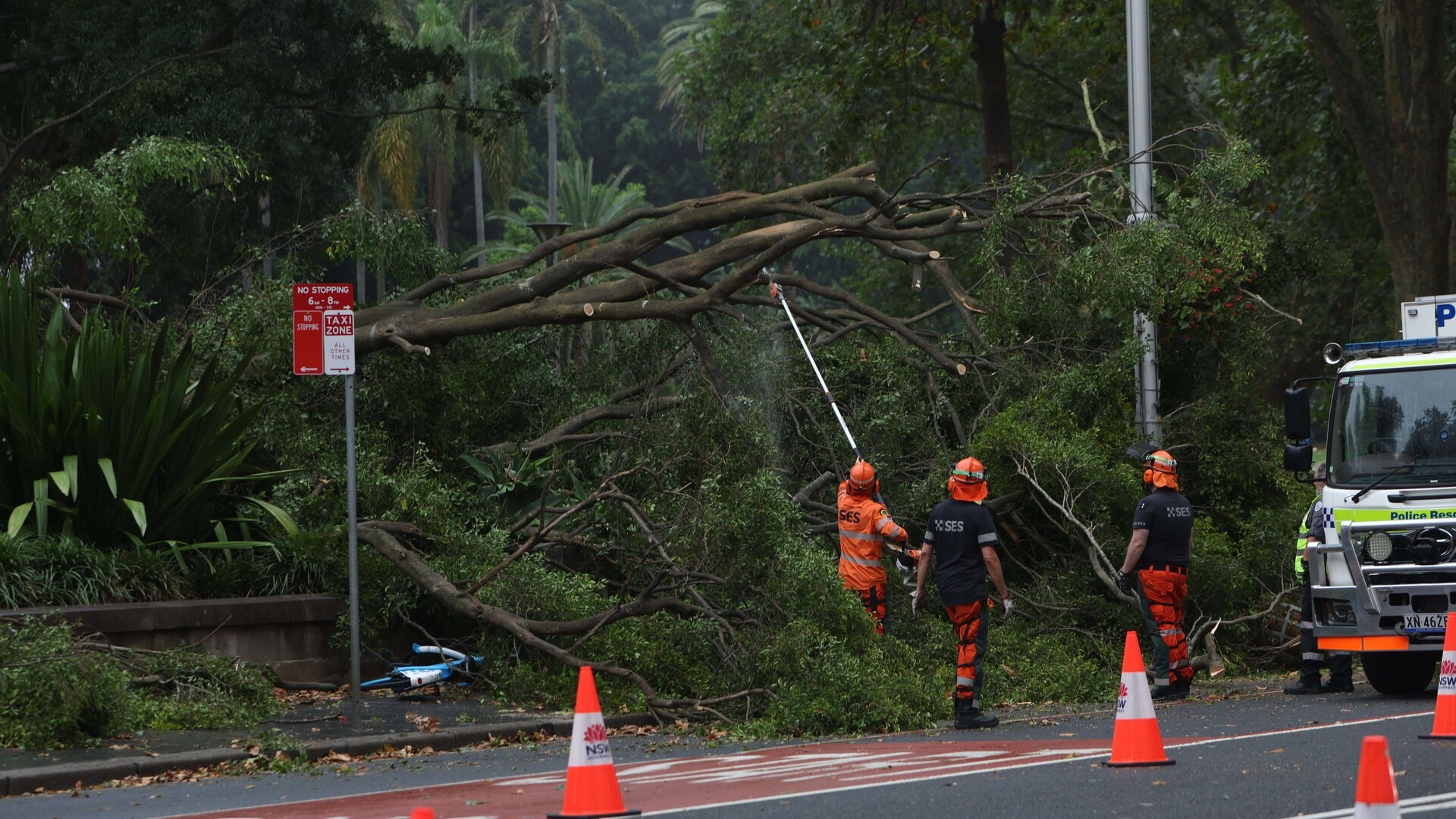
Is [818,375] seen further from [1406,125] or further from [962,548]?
[1406,125]

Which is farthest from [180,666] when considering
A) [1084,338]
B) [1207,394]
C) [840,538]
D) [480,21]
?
[480,21]

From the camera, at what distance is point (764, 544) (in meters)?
11.7

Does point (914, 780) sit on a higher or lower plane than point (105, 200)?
lower

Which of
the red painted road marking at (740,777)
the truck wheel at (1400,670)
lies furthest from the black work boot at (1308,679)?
the red painted road marking at (740,777)

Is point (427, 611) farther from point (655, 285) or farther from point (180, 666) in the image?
point (655, 285)

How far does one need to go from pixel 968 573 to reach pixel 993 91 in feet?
44.4

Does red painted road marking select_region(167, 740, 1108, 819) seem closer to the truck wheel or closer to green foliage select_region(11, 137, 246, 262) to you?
the truck wheel

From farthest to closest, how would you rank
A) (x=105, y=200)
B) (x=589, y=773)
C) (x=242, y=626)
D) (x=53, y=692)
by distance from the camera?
(x=105, y=200) → (x=242, y=626) → (x=53, y=692) → (x=589, y=773)

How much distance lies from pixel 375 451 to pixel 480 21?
2097 inches

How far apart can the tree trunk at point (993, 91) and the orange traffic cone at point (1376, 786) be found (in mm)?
18343

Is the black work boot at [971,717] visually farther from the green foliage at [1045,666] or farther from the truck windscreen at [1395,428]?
the truck windscreen at [1395,428]

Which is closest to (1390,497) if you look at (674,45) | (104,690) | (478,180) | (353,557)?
(353,557)

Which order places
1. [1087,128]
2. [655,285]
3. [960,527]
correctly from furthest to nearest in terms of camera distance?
[1087,128], [655,285], [960,527]

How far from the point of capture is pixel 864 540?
12.6 meters
